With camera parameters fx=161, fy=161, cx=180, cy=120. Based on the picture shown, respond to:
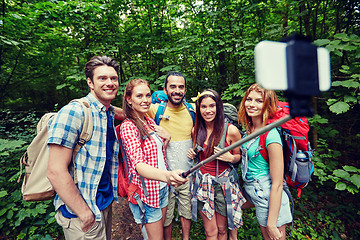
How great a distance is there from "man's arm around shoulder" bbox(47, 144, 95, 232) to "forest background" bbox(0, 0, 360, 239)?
1649 mm

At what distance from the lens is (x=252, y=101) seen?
2.11 metres

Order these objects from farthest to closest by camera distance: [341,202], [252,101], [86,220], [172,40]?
[172,40] < [341,202] < [252,101] < [86,220]

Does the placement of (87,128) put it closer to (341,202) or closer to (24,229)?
(24,229)

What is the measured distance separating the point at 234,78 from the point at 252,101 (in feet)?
11.8

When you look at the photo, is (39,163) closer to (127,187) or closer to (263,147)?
(127,187)

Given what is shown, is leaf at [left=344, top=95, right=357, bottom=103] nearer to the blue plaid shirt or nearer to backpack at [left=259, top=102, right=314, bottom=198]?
backpack at [left=259, top=102, right=314, bottom=198]

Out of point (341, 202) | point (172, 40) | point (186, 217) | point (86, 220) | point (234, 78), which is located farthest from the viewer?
point (172, 40)

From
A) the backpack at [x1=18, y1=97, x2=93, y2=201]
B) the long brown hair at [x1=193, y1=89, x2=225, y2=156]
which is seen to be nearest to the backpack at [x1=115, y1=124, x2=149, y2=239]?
the backpack at [x1=18, y1=97, x2=93, y2=201]

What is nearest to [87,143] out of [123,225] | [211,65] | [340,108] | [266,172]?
[266,172]

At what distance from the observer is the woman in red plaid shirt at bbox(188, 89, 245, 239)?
7.49ft

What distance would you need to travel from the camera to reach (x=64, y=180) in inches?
58.0

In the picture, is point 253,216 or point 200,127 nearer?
point 200,127

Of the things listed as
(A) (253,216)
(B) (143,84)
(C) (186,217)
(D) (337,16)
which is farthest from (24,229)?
(D) (337,16)

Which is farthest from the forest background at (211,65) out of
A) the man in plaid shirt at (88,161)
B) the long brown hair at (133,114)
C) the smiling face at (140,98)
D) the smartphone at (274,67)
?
the smartphone at (274,67)
